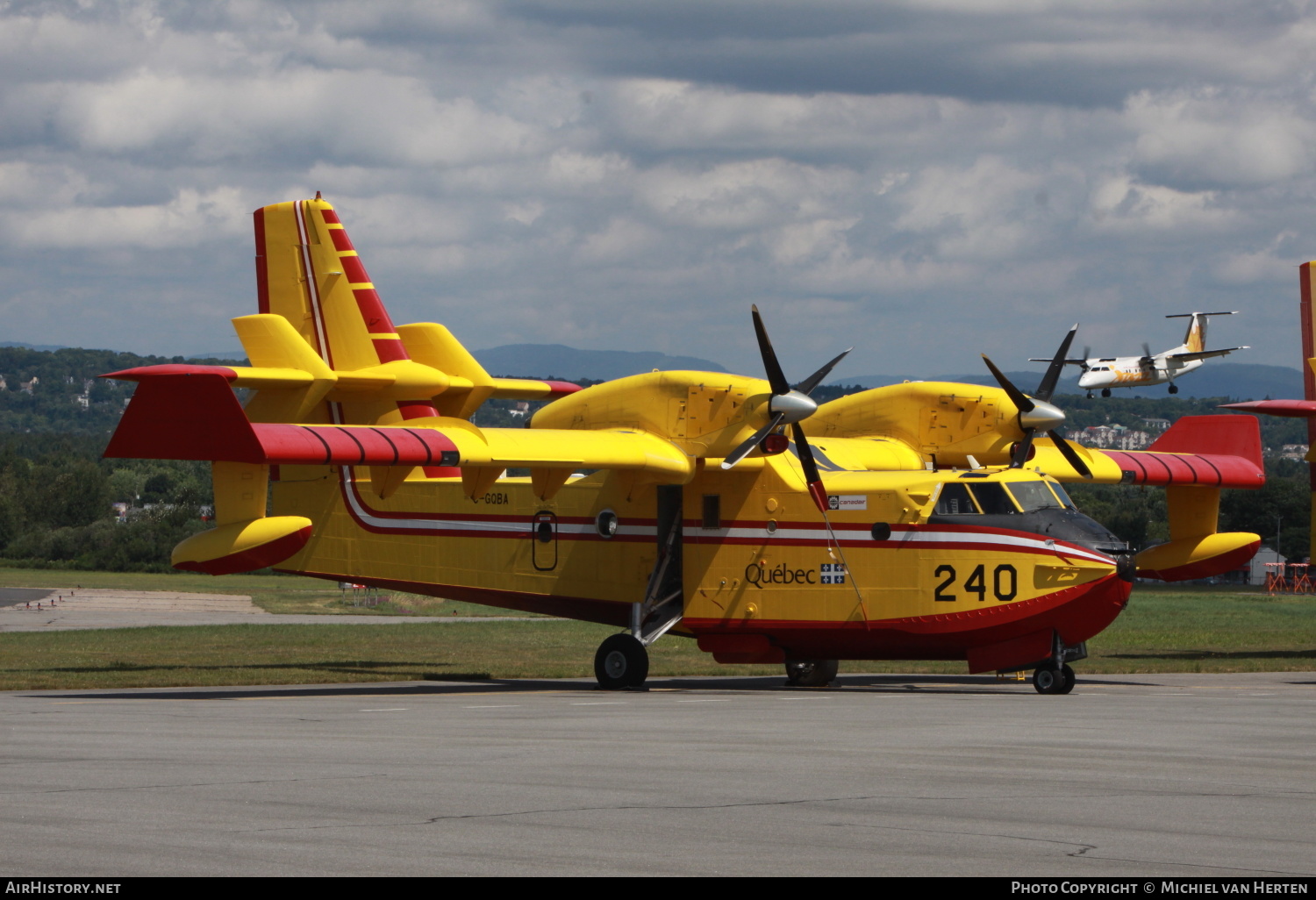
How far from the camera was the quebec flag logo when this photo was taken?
80.8 ft

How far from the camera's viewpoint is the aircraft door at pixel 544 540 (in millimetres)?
27047

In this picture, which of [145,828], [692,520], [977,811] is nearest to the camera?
[145,828]

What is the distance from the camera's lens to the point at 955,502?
23891mm

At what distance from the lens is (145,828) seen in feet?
32.1

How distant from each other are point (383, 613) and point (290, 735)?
44.5 m

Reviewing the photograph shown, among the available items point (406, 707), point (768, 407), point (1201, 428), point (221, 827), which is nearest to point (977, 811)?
point (221, 827)

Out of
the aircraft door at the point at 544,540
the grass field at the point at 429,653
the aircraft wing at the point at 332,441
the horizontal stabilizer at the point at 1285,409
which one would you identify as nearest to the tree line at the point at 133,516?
the grass field at the point at 429,653

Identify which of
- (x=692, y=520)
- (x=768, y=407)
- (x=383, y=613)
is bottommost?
(x=383, y=613)

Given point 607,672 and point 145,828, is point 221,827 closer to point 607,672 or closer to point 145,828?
point 145,828

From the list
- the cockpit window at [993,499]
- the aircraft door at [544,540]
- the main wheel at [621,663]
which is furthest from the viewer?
the aircraft door at [544,540]

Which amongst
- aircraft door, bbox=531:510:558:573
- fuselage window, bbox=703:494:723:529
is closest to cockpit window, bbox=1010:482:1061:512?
fuselage window, bbox=703:494:723:529

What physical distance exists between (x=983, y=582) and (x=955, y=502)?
1341mm

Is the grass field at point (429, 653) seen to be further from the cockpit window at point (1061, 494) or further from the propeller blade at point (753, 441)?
the propeller blade at point (753, 441)

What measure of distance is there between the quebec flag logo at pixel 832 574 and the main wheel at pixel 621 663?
10.4 feet
